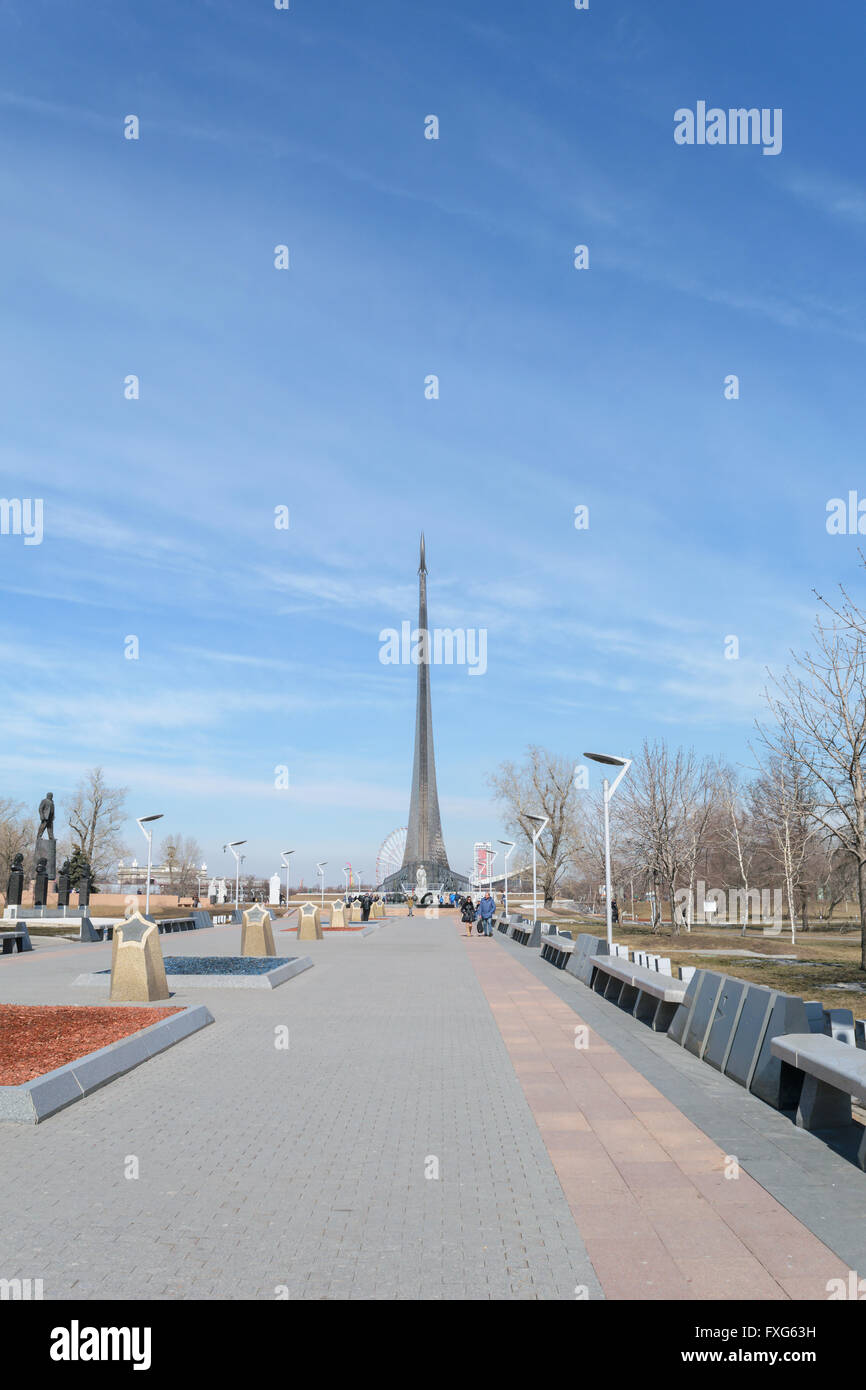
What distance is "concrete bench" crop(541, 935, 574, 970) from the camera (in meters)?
20.3

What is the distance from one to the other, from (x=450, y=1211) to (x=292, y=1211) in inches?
31.6

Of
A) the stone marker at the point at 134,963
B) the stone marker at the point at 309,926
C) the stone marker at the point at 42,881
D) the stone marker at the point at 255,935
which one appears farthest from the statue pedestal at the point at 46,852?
the stone marker at the point at 134,963

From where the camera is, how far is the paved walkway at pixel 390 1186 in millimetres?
4465

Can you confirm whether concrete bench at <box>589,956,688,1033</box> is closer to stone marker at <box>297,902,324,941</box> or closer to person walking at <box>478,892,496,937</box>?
stone marker at <box>297,902,324,941</box>

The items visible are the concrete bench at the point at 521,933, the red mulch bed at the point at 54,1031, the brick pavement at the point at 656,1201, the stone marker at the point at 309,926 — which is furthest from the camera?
the stone marker at the point at 309,926

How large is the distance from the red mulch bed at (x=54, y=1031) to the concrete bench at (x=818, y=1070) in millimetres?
5486

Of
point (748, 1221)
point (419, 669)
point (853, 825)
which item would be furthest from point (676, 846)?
Result: point (419, 669)

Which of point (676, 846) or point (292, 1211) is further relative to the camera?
point (676, 846)

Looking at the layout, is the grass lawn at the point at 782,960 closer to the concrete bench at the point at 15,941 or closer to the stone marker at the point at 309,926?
the stone marker at the point at 309,926

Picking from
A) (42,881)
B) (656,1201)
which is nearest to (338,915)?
(42,881)

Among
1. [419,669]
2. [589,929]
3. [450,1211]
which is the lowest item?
[589,929]

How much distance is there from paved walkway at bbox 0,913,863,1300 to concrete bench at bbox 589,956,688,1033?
3.00 feet
